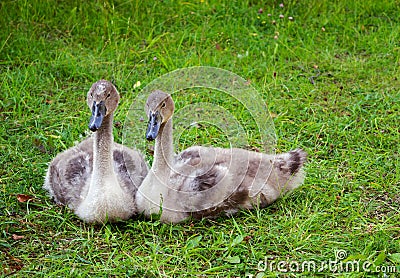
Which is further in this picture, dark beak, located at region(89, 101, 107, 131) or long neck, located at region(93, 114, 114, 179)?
long neck, located at region(93, 114, 114, 179)

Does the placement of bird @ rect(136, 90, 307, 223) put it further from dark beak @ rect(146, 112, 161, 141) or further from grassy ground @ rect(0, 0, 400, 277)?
grassy ground @ rect(0, 0, 400, 277)

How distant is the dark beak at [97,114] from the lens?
4.52 meters

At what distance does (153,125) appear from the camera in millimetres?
4648

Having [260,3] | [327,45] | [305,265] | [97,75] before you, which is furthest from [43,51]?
[305,265]

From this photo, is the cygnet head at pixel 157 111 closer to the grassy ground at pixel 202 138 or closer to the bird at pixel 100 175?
the bird at pixel 100 175

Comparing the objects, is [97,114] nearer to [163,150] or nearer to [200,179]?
[163,150]

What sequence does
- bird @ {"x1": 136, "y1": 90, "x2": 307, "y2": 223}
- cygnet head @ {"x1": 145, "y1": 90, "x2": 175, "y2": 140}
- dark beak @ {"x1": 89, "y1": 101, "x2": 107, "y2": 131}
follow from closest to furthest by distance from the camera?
dark beak @ {"x1": 89, "y1": 101, "x2": 107, "y2": 131}, cygnet head @ {"x1": 145, "y1": 90, "x2": 175, "y2": 140}, bird @ {"x1": 136, "y1": 90, "x2": 307, "y2": 223}

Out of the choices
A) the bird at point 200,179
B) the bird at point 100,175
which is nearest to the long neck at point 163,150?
the bird at point 200,179

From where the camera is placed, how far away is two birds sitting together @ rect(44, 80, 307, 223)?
185 inches

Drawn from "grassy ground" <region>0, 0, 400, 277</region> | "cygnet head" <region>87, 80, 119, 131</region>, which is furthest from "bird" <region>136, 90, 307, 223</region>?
"cygnet head" <region>87, 80, 119, 131</region>

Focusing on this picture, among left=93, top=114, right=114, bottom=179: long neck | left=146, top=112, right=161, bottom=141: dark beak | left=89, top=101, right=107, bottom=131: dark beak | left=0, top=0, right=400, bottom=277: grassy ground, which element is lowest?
left=0, top=0, right=400, bottom=277: grassy ground

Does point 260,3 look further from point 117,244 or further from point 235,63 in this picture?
point 117,244

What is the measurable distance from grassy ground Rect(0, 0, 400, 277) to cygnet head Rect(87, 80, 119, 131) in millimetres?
841

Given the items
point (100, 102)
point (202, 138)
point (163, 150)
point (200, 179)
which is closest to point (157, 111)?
point (163, 150)
